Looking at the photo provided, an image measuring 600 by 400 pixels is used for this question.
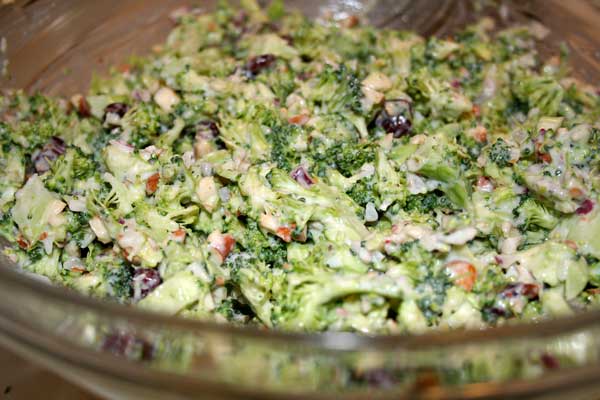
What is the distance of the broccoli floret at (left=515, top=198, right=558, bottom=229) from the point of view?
2.12 metres

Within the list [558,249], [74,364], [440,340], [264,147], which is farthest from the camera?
[264,147]

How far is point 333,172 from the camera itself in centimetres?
225

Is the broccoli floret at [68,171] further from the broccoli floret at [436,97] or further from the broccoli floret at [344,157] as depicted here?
the broccoli floret at [436,97]

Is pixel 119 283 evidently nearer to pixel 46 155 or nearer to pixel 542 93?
pixel 46 155

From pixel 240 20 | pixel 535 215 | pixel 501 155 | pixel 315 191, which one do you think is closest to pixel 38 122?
pixel 240 20

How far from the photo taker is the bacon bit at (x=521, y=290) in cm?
190

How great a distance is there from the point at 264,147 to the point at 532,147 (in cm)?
100

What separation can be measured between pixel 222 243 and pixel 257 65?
1.03 meters

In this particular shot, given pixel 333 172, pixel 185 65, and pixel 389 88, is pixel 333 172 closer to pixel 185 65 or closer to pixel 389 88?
pixel 389 88

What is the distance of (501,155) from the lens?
→ 7.46ft

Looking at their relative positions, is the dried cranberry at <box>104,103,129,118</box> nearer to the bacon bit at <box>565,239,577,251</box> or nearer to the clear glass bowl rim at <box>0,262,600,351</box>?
the clear glass bowl rim at <box>0,262,600,351</box>

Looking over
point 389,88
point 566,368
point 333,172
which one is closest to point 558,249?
point 566,368

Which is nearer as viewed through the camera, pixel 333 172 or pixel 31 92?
pixel 333 172

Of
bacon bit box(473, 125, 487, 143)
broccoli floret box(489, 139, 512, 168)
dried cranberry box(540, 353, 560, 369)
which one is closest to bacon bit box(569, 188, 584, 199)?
broccoli floret box(489, 139, 512, 168)
